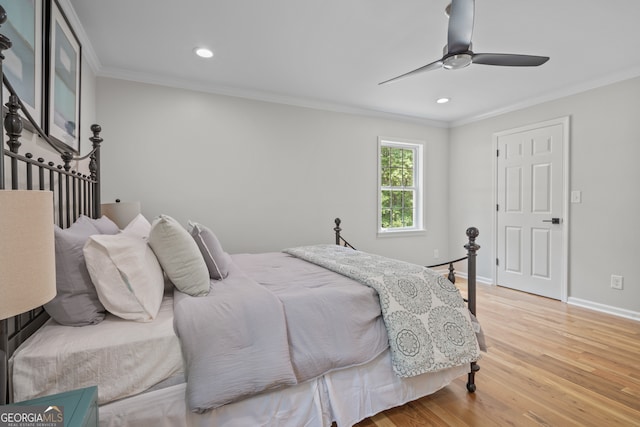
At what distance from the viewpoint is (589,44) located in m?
2.62

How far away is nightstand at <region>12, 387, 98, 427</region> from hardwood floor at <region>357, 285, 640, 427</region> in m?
1.30

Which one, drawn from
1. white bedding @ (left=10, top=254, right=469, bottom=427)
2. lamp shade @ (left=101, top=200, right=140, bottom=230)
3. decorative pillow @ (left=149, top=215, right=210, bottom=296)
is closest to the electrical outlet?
white bedding @ (left=10, top=254, right=469, bottom=427)

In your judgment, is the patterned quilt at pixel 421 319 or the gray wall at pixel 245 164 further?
the gray wall at pixel 245 164

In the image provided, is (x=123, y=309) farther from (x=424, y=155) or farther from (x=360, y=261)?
(x=424, y=155)

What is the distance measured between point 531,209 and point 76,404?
4.68 m

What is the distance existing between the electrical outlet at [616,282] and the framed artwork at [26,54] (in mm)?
4990

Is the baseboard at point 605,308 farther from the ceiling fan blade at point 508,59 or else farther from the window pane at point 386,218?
the ceiling fan blade at point 508,59

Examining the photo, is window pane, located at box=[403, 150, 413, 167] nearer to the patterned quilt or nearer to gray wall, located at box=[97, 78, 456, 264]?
gray wall, located at box=[97, 78, 456, 264]

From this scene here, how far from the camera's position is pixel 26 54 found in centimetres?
152

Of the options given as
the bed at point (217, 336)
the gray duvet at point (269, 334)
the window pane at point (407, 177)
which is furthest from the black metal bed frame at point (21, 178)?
the window pane at point (407, 177)

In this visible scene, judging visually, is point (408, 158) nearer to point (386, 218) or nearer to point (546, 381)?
point (386, 218)

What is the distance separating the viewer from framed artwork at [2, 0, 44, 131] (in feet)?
4.51

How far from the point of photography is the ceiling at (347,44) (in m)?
2.17

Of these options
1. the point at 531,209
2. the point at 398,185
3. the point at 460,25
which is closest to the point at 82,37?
the point at 460,25
